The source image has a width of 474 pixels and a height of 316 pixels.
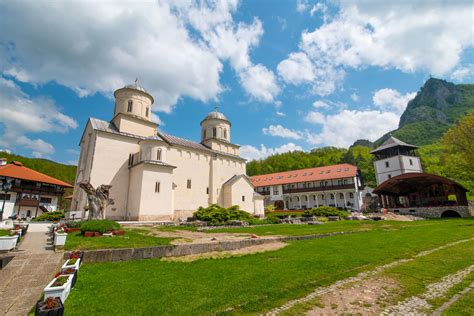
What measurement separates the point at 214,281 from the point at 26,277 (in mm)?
4342

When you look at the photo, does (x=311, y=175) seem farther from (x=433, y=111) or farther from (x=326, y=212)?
(x=433, y=111)

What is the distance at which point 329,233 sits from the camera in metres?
13.5

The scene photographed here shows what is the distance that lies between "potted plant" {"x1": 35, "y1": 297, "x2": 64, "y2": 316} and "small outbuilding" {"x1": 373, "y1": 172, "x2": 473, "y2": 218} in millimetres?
34503

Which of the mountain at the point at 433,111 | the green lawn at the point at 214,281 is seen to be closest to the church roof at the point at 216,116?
the green lawn at the point at 214,281

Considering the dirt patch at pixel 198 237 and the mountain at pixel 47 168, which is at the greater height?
the mountain at pixel 47 168

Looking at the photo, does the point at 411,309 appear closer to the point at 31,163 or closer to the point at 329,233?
the point at 329,233

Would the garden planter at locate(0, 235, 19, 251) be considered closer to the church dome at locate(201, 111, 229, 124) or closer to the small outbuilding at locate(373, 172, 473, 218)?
the church dome at locate(201, 111, 229, 124)

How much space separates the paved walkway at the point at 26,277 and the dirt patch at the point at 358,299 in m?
5.21

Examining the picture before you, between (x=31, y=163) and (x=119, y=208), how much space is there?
59787 mm

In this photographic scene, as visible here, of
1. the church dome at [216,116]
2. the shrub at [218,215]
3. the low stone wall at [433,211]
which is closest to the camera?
the shrub at [218,215]

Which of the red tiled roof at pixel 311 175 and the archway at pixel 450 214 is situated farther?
the red tiled roof at pixel 311 175

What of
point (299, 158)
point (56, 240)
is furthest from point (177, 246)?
point (299, 158)

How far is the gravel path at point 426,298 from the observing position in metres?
4.01

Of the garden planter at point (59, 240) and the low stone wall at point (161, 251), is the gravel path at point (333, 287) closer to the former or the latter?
the low stone wall at point (161, 251)
